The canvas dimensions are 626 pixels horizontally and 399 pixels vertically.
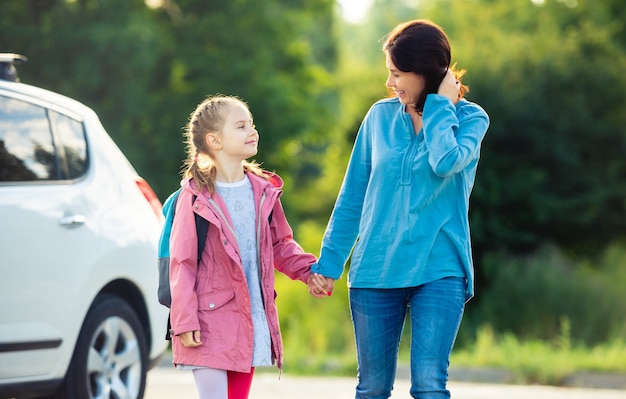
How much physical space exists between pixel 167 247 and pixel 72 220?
4.70 ft

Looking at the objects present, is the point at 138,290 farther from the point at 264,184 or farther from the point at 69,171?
the point at 264,184

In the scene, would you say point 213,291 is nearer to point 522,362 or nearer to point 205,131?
point 205,131

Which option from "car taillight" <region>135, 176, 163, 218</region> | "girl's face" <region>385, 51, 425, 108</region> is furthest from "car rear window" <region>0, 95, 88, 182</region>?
"girl's face" <region>385, 51, 425, 108</region>

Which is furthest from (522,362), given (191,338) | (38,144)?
(191,338)

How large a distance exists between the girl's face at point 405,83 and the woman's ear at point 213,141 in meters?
0.76

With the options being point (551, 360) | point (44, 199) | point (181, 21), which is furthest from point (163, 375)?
point (181, 21)

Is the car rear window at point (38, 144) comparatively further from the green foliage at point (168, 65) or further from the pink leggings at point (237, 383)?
the green foliage at point (168, 65)

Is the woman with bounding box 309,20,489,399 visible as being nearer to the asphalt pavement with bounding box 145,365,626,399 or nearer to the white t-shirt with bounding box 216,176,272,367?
the white t-shirt with bounding box 216,176,272,367

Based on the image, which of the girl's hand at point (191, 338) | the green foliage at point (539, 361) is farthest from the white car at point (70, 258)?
the green foliage at point (539, 361)

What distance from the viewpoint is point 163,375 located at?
12.3 m

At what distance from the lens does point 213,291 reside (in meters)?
5.09

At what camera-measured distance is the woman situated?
4961 mm

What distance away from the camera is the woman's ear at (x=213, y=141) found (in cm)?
533

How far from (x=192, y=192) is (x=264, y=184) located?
337 mm
